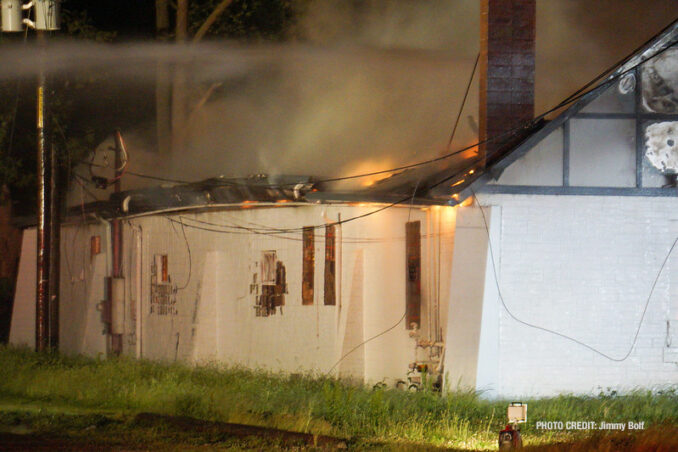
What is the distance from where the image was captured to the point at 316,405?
1298cm

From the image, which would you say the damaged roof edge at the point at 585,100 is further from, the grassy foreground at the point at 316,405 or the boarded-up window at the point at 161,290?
the boarded-up window at the point at 161,290

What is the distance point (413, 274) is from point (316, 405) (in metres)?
3.38

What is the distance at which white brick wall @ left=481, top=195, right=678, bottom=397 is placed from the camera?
13.9 meters

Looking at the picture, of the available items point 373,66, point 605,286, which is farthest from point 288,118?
point 605,286

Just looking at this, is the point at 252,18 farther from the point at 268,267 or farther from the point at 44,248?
the point at 268,267

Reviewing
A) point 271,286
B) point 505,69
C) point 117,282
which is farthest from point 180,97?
point 505,69

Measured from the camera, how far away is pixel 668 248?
14109 mm

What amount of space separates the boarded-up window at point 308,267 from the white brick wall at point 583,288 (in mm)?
4014

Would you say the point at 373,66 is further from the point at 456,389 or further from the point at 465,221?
the point at 456,389

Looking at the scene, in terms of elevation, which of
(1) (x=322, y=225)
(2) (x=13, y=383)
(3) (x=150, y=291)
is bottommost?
(2) (x=13, y=383)

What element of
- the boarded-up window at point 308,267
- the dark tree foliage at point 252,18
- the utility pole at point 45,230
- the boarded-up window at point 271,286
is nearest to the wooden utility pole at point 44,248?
the utility pole at point 45,230

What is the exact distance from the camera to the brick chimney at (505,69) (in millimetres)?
14500

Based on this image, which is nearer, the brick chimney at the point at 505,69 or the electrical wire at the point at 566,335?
the electrical wire at the point at 566,335

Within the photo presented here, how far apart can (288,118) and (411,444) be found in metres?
15.8
